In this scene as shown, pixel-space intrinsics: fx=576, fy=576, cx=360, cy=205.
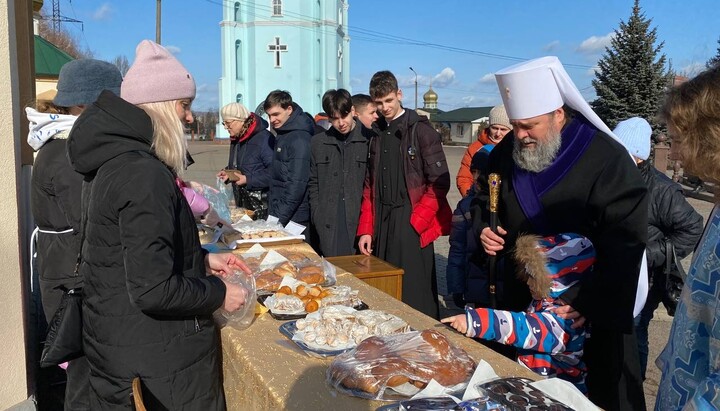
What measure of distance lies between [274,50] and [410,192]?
36687mm

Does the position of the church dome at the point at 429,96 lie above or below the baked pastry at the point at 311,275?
above

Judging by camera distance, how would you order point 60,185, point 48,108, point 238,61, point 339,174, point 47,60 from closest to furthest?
point 60,185
point 48,108
point 339,174
point 47,60
point 238,61

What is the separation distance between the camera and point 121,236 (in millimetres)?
1738

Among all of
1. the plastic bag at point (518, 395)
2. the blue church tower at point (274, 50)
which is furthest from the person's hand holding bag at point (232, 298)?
the blue church tower at point (274, 50)

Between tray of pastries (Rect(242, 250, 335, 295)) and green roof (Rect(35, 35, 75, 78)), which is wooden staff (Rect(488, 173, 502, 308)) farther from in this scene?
green roof (Rect(35, 35, 75, 78))

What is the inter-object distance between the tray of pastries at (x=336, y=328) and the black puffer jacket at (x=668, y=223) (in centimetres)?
211

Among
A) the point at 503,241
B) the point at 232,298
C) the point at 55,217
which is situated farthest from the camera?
the point at 55,217

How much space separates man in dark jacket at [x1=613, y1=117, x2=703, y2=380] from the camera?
3.51m

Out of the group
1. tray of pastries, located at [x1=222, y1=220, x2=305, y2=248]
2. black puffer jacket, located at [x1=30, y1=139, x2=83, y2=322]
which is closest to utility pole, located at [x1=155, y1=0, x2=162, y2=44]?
tray of pastries, located at [x1=222, y1=220, x2=305, y2=248]

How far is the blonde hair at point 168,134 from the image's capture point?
1.88 metres

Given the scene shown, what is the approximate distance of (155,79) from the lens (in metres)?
1.99

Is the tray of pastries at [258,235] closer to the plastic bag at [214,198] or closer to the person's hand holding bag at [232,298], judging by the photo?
the plastic bag at [214,198]

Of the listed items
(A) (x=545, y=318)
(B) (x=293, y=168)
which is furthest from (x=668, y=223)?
(B) (x=293, y=168)

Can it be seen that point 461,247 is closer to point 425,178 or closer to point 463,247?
point 463,247
